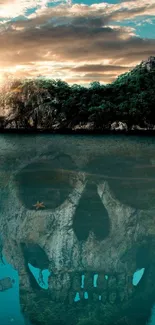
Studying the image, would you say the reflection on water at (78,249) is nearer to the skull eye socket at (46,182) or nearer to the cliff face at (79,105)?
the skull eye socket at (46,182)

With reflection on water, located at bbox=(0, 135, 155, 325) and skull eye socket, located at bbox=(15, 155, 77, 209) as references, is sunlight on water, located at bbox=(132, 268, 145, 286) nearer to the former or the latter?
reflection on water, located at bbox=(0, 135, 155, 325)

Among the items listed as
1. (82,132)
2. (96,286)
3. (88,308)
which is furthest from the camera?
(82,132)

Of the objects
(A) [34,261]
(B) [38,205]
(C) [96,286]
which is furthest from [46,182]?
(C) [96,286]

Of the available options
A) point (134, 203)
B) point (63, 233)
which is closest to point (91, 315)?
point (63, 233)

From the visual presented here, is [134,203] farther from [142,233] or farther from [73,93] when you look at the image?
[73,93]

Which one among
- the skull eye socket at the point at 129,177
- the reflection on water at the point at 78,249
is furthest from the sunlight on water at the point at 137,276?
the skull eye socket at the point at 129,177

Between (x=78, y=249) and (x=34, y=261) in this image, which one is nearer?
(x=34, y=261)

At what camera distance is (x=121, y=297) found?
17.7ft

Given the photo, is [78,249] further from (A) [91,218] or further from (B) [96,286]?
(A) [91,218]

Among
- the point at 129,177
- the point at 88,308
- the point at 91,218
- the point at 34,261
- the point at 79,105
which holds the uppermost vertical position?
the point at 79,105

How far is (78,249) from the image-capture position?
6957 millimetres

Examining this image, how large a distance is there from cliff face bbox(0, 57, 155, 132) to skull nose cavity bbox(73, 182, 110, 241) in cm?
2870

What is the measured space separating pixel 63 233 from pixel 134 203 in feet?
9.11

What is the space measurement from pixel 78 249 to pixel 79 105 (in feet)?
116
